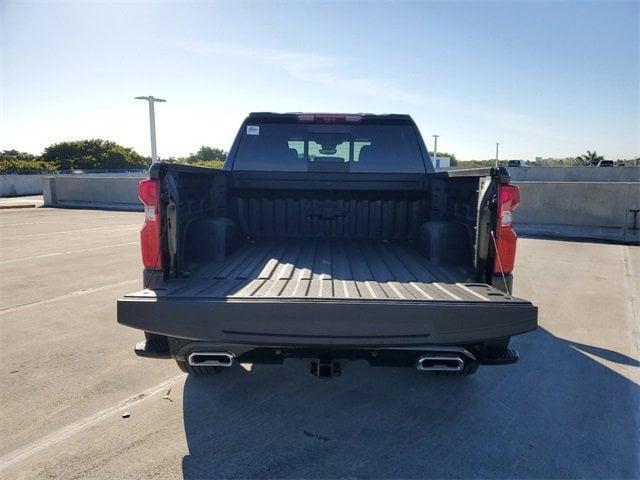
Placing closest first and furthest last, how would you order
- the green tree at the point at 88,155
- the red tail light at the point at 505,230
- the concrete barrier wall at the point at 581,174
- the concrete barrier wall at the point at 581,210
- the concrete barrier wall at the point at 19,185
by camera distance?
1. the red tail light at the point at 505,230
2. the concrete barrier wall at the point at 581,210
3. the concrete barrier wall at the point at 19,185
4. the concrete barrier wall at the point at 581,174
5. the green tree at the point at 88,155

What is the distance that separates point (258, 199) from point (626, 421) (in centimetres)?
361

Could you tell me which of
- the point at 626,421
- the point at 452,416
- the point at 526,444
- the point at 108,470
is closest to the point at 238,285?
the point at 108,470

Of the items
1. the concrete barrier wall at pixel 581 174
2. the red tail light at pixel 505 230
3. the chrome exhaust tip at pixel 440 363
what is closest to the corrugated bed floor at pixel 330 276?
the red tail light at pixel 505 230

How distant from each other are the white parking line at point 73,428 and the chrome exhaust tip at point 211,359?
38.8 inches

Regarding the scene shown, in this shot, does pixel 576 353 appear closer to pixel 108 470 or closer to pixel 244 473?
pixel 244 473

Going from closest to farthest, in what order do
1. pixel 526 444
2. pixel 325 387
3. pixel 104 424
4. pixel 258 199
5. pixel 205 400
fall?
pixel 526 444, pixel 104 424, pixel 205 400, pixel 325 387, pixel 258 199

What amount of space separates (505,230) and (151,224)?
2374mm

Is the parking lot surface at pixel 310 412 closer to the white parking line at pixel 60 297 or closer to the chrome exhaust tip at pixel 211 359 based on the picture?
the white parking line at pixel 60 297

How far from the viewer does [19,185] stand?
89.0ft

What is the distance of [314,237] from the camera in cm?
450

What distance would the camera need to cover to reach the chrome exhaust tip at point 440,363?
8.00ft

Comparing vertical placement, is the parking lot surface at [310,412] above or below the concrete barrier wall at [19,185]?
below

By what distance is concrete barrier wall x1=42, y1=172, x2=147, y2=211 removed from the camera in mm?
18891

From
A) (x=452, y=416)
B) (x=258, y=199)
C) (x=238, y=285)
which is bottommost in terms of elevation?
(x=452, y=416)
